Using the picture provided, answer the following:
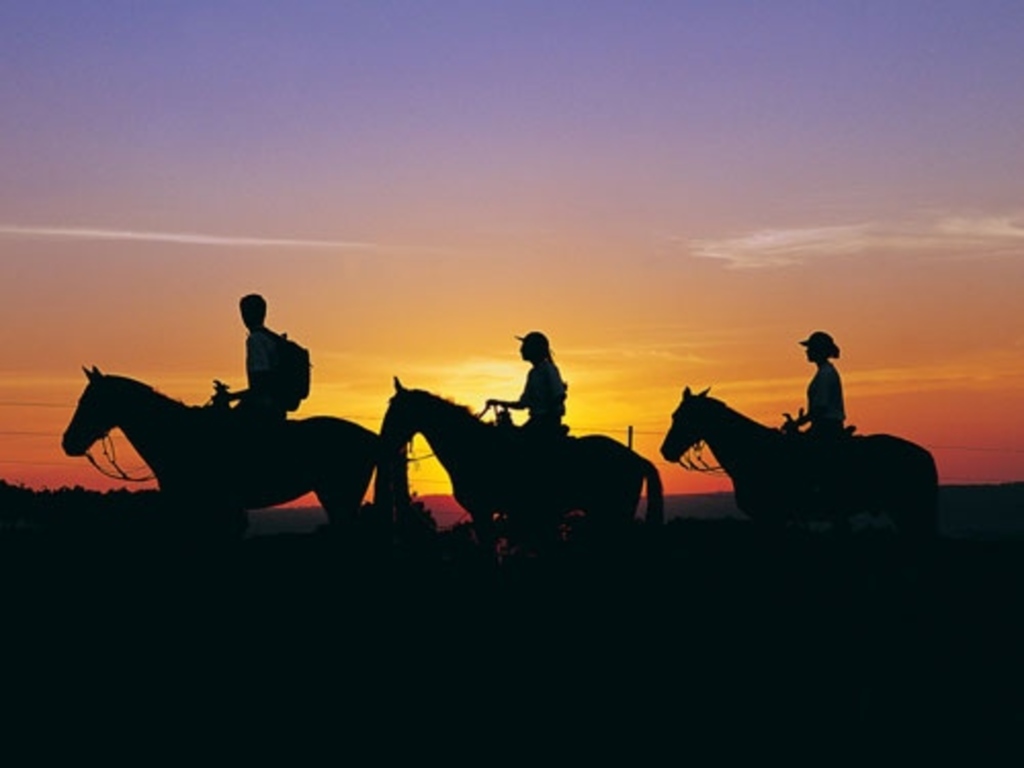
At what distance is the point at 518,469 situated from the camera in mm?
23469

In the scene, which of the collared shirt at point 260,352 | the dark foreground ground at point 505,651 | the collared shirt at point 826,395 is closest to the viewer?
the dark foreground ground at point 505,651

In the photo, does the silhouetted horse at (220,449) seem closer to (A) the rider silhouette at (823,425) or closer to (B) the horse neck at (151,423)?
(B) the horse neck at (151,423)

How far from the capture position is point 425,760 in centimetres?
1590

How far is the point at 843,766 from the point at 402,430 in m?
8.85

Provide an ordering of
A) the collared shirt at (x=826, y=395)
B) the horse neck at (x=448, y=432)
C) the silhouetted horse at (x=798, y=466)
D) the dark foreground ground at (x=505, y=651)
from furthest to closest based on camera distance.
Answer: the silhouetted horse at (x=798, y=466), the collared shirt at (x=826, y=395), the horse neck at (x=448, y=432), the dark foreground ground at (x=505, y=651)

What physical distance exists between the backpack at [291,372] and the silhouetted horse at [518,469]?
3.87 ft

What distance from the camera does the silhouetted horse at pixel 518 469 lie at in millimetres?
23344

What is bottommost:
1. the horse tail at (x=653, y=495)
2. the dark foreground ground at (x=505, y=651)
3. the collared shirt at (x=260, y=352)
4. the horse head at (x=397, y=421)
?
the dark foreground ground at (x=505, y=651)

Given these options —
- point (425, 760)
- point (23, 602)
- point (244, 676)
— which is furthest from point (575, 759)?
point (23, 602)

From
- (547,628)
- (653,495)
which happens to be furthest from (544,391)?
(547,628)

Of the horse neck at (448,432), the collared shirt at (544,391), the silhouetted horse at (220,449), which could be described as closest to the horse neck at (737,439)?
the collared shirt at (544,391)

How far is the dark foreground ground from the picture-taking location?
16.6m

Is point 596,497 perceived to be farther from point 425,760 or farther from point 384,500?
point 425,760

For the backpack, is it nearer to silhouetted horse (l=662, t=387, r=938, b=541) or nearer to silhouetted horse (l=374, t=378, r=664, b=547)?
silhouetted horse (l=374, t=378, r=664, b=547)
